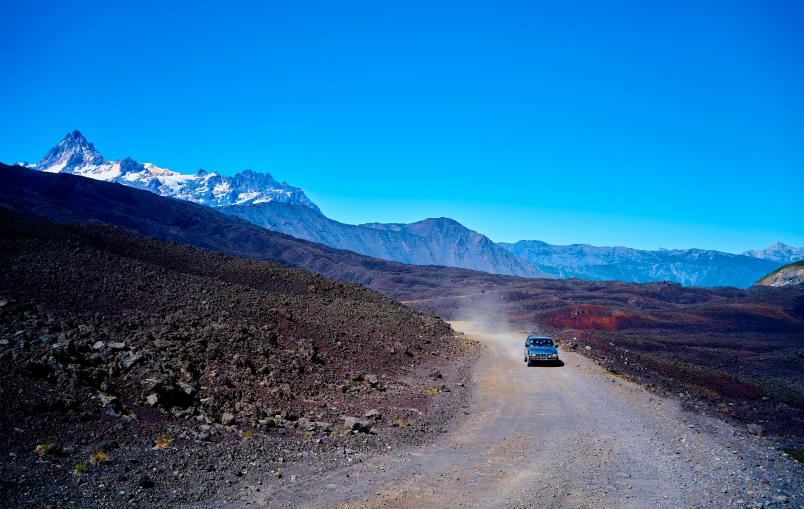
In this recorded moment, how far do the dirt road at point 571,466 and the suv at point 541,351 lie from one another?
28.5 ft

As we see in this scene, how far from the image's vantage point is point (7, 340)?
538 inches

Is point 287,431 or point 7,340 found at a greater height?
point 7,340

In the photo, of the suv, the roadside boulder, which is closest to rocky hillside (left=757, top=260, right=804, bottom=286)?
the suv

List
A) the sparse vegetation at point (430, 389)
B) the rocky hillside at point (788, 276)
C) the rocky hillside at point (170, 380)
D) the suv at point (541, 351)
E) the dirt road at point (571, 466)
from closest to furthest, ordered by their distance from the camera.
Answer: the rocky hillside at point (170, 380), the dirt road at point (571, 466), the sparse vegetation at point (430, 389), the suv at point (541, 351), the rocky hillside at point (788, 276)

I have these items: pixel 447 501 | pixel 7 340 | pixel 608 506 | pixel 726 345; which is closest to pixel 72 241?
pixel 7 340

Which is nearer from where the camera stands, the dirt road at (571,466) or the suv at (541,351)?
the dirt road at (571,466)

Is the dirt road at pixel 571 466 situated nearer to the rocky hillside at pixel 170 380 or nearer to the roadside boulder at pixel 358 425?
the rocky hillside at pixel 170 380

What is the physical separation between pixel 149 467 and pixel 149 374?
4.66 metres

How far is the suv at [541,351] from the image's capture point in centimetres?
2914

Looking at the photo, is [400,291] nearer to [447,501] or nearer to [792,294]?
[792,294]

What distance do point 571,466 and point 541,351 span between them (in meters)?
16.8

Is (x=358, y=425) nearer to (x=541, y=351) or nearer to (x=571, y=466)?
(x=571, y=466)

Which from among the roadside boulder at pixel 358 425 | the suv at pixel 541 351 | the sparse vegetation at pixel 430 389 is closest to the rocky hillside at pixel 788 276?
the suv at pixel 541 351

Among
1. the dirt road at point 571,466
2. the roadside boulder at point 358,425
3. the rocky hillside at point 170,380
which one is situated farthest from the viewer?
the roadside boulder at point 358,425
